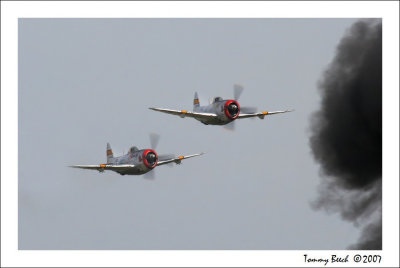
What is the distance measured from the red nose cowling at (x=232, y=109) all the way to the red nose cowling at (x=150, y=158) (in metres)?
7.64

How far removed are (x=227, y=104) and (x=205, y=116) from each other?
2595 millimetres

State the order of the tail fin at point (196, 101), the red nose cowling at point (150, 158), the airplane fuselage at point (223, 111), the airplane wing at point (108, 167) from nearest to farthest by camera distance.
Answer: the red nose cowling at point (150, 158), the airplane fuselage at point (223, 111), the airplane wing at point (108, 167), the tail fin at point (196, 101)

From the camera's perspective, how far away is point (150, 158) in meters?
93.0

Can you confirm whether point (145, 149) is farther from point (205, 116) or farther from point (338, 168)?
point (338, 168)

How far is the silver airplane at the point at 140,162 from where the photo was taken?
305 ft

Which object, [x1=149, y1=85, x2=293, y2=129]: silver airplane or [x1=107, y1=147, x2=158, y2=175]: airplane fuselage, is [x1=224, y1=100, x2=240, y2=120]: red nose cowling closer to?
[x1=149, y1=85, x2=293, y2=129]: silver airplane

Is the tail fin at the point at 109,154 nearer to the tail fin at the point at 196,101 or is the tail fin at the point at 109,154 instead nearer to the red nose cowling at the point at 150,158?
the red nose cowling at the point at 150,158

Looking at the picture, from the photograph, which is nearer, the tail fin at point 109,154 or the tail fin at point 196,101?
the tail fin at point 196,101

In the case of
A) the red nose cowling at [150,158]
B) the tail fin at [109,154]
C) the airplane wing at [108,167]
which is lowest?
the airplane wing at [108,167]

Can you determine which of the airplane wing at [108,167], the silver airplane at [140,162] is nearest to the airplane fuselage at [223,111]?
the silver airplane at [140,162]

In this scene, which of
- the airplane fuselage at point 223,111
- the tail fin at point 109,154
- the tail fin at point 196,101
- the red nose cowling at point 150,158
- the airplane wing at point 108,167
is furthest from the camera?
the tail fin at point 109,154

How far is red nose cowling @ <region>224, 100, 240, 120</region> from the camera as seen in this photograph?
305 ft

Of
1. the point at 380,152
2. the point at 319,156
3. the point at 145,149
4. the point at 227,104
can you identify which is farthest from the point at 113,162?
the point at 380,152

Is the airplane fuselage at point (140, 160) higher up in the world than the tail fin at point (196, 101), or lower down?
lower down
